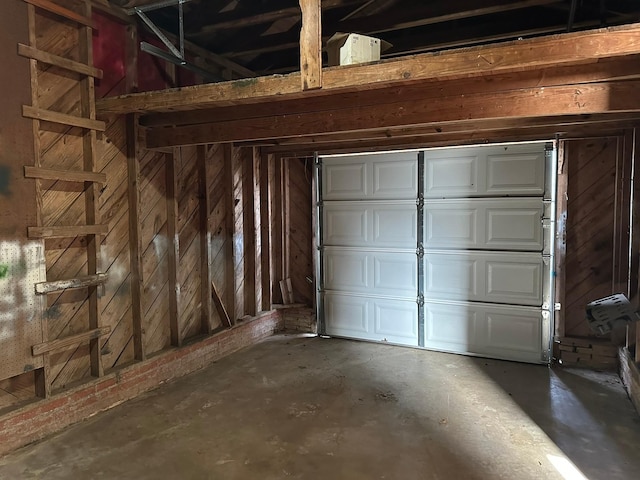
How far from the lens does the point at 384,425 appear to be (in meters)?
2.96

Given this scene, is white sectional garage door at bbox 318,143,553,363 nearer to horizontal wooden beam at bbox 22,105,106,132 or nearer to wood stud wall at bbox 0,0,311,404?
wood stud wall at bbox 0,0,311,404

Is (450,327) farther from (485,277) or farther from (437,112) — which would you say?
(437,112)

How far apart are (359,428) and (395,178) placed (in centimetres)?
281

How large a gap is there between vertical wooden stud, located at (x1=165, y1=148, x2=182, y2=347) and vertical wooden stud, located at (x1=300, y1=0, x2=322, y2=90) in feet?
6.41

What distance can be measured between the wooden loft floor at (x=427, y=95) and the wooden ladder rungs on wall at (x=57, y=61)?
0.78 feet

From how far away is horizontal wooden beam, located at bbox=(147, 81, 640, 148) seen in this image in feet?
7.18

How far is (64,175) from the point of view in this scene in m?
2.87

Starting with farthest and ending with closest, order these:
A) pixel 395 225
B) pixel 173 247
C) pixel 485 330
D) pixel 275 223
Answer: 1. pixel 275 223
2. pixel 395 225
3. pixel 485 330
4. pixel 173 247

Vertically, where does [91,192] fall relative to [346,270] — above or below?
above

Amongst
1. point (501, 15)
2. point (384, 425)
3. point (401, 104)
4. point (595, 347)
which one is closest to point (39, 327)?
point (384, 425)

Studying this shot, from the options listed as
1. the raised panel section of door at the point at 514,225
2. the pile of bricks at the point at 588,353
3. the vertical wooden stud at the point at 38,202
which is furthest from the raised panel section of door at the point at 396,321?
the vertical wooden stud at the point at 38,202

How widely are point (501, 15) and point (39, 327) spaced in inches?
175

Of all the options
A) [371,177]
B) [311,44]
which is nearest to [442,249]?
[371,177]

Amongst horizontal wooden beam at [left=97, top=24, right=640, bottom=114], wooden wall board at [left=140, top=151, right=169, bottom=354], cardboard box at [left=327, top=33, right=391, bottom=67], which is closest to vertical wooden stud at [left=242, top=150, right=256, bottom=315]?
wooden wall board at [left=140, top=151, right=169, bottom=354]
